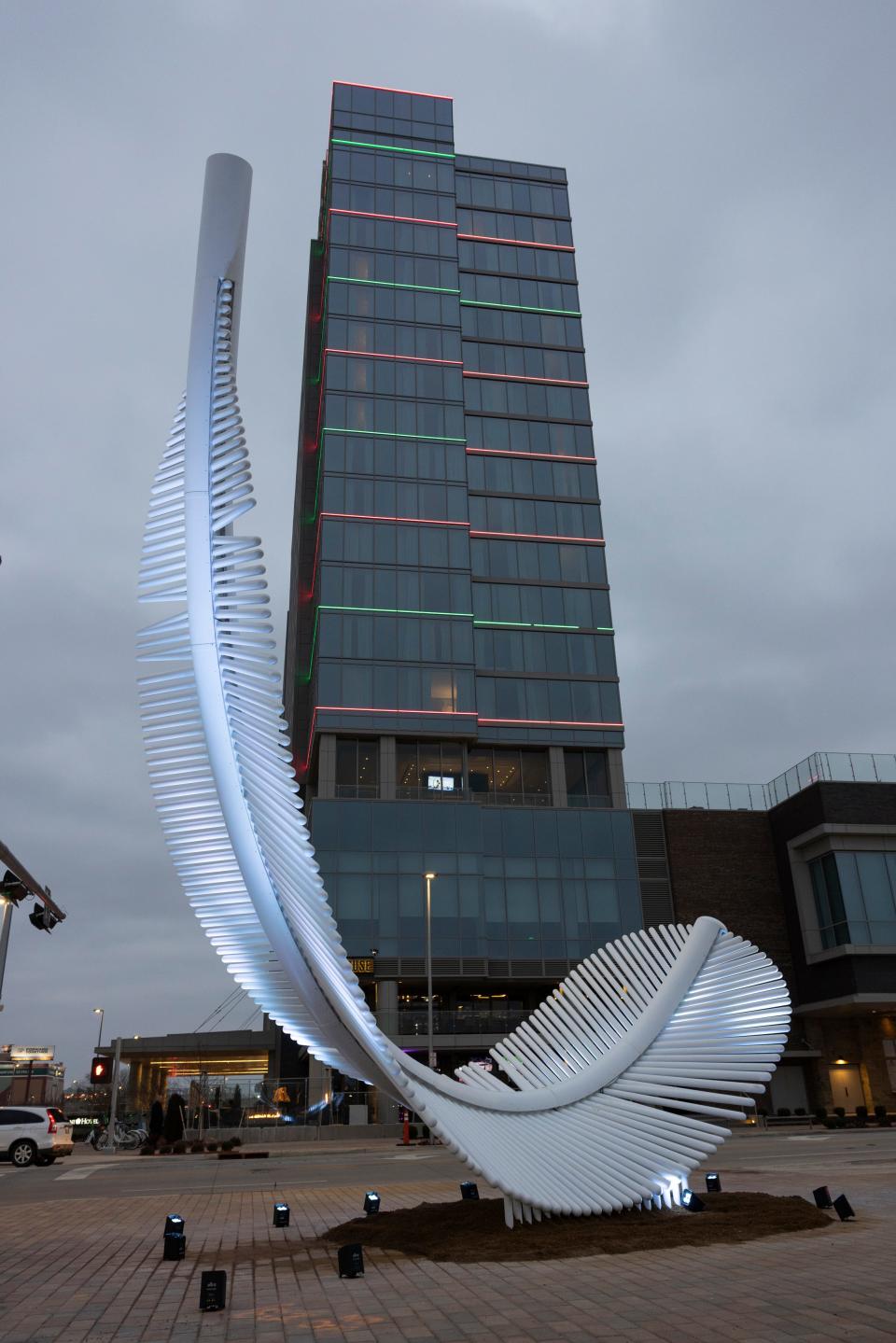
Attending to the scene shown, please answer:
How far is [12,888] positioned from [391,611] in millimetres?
26144

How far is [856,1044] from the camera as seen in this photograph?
1698 inches

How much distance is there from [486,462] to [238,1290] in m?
47.9

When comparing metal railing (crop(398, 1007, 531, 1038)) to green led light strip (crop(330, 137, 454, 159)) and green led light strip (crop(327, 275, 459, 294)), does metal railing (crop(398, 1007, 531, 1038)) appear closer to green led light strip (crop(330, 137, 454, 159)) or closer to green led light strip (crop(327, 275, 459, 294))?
green led light strip (crop(327, 275, 459, 294))

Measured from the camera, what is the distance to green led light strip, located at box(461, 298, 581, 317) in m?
55.5

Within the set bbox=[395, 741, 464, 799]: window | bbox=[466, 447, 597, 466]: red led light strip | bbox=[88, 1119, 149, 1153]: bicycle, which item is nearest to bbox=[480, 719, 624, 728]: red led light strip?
bbox=[395, 741, 464, 799]: window

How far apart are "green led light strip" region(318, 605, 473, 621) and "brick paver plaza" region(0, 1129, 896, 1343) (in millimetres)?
36053

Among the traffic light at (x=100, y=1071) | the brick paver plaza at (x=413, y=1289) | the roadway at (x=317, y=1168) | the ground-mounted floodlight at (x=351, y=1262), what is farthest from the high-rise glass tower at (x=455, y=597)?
the ground-mounted floodlight at (x=351, y=1262)

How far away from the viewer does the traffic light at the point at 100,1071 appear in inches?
1086

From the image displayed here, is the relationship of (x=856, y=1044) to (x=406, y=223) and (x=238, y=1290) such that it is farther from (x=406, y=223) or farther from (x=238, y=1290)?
(x=406, y=223)

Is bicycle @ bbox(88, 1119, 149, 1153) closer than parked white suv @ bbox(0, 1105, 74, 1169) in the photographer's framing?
No

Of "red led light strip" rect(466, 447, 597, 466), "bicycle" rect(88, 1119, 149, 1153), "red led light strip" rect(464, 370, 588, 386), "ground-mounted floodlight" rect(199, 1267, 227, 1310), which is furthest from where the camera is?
"red led light strip" rect(464, 370, 588, 386)

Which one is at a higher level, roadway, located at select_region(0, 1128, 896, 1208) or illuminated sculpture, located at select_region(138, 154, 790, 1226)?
illuminated sculpture, located at select_region(138, 154, 790, 1226)

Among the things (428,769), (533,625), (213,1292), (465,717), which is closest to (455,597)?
(533,625)

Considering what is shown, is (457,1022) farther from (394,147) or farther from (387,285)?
(394,147)
